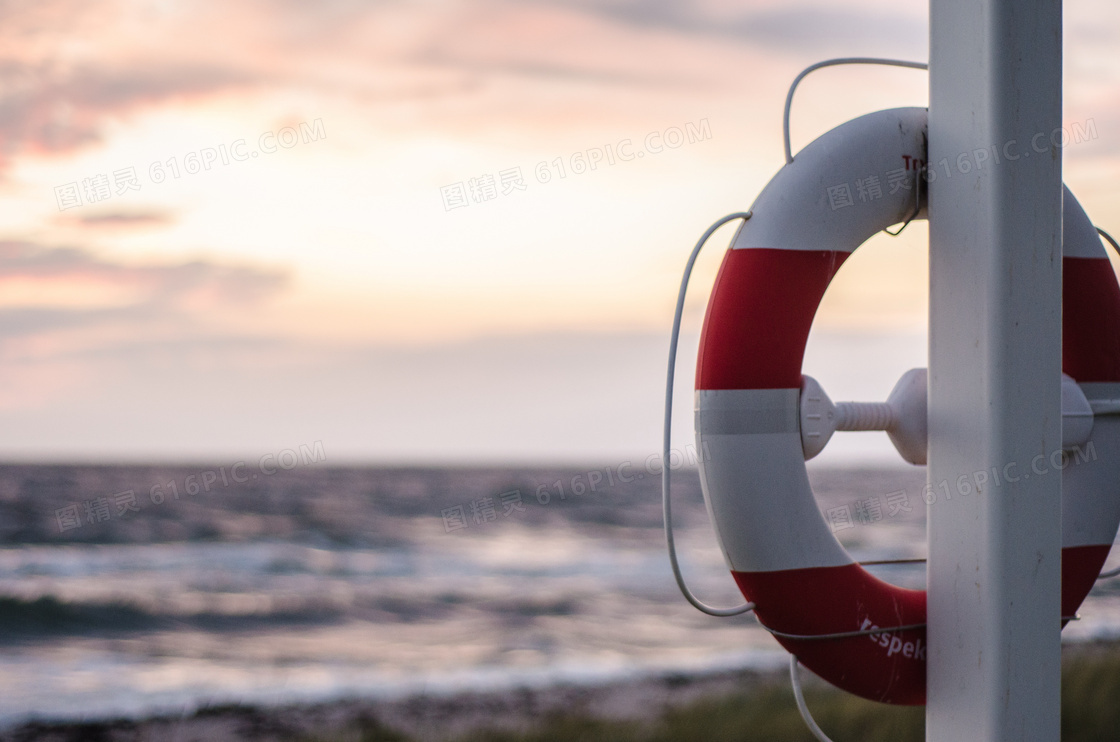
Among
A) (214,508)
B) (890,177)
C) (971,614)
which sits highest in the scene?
(890,177)

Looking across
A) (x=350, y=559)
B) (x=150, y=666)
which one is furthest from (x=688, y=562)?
(x=150, y=666)

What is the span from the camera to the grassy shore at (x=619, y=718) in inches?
132

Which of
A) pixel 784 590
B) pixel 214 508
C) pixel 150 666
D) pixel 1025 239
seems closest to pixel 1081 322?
pixel 1025 239

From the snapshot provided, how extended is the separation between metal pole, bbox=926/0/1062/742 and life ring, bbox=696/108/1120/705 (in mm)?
117

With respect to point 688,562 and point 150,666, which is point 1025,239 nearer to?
point 150,666

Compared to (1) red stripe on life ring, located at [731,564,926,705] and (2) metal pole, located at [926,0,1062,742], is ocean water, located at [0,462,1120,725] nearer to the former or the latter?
(1) red stripe on life ring, located at [731,564,926,705]

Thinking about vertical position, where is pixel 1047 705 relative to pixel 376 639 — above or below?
above

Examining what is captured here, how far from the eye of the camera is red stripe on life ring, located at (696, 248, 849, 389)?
140cm

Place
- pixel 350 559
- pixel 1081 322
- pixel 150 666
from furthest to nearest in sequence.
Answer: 1. pixel 350 559
2. pixel 150 666
3. pixel 1081 322

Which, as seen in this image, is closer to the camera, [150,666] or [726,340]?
[726,340]

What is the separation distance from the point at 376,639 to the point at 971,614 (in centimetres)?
572

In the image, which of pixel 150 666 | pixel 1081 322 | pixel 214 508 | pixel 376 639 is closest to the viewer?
pixel 1081 322

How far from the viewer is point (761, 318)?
Answer: 4.65 ft

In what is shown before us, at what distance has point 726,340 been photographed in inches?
55.7
